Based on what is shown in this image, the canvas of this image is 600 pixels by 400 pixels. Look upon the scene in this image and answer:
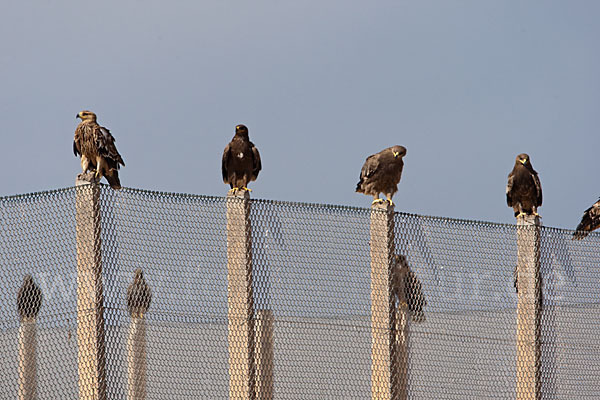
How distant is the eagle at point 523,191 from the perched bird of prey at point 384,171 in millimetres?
1090

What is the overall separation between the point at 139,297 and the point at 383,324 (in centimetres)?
184

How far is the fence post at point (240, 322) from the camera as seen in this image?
6.66 m

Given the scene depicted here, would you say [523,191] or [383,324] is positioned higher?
[523,191]

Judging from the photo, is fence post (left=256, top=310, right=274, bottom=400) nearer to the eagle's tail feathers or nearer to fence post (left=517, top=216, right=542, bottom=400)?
the eagle's tail feathers

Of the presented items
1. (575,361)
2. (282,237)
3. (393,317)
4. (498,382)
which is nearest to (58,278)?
(282,237)

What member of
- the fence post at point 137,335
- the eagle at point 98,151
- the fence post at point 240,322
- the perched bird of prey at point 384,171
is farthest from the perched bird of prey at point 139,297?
the perched bird of prey at point 384,171

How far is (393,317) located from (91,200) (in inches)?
91.7

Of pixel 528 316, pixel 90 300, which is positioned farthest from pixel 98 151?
pixel 528 316

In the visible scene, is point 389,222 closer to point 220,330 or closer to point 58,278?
point 220,330

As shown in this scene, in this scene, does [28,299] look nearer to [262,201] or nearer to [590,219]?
[262,201]

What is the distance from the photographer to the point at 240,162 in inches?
334

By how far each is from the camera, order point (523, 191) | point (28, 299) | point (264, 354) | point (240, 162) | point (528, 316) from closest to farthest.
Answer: point (28, 299) < point (264, 354) < point (528, 316) < point (240, 162) < point (523, 191)

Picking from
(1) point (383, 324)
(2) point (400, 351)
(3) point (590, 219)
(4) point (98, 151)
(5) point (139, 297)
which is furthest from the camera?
(3) point (590, 219)

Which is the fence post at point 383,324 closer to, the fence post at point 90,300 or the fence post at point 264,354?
the fence post at point 264,354
